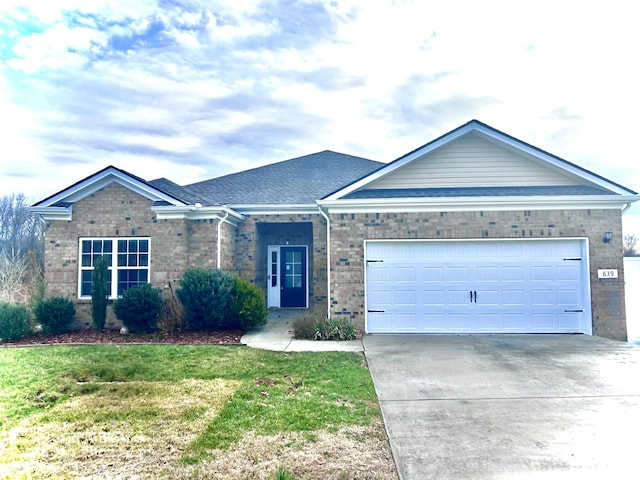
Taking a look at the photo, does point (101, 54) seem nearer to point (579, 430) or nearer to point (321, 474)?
point (321, 474)

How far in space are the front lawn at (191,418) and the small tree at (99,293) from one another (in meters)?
3.07

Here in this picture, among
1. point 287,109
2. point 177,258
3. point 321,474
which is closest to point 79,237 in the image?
point 177,258

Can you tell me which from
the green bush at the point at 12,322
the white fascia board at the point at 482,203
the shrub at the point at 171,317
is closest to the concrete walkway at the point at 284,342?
the shrub at the point at 171,317

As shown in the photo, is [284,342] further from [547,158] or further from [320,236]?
[547,158]

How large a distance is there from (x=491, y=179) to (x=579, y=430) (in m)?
7.89

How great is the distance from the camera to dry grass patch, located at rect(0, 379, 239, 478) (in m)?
3.94

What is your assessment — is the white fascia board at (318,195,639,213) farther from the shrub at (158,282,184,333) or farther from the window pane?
the window pane

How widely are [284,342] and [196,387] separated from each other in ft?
12.2

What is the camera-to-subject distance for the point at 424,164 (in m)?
11.6

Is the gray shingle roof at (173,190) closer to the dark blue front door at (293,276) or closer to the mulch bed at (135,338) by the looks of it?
the mulch bed at (135,338)

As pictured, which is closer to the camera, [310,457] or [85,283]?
[310,457]

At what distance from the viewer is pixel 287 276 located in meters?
16.3

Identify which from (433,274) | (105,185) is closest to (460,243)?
(433,274)

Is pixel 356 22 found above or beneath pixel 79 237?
above
